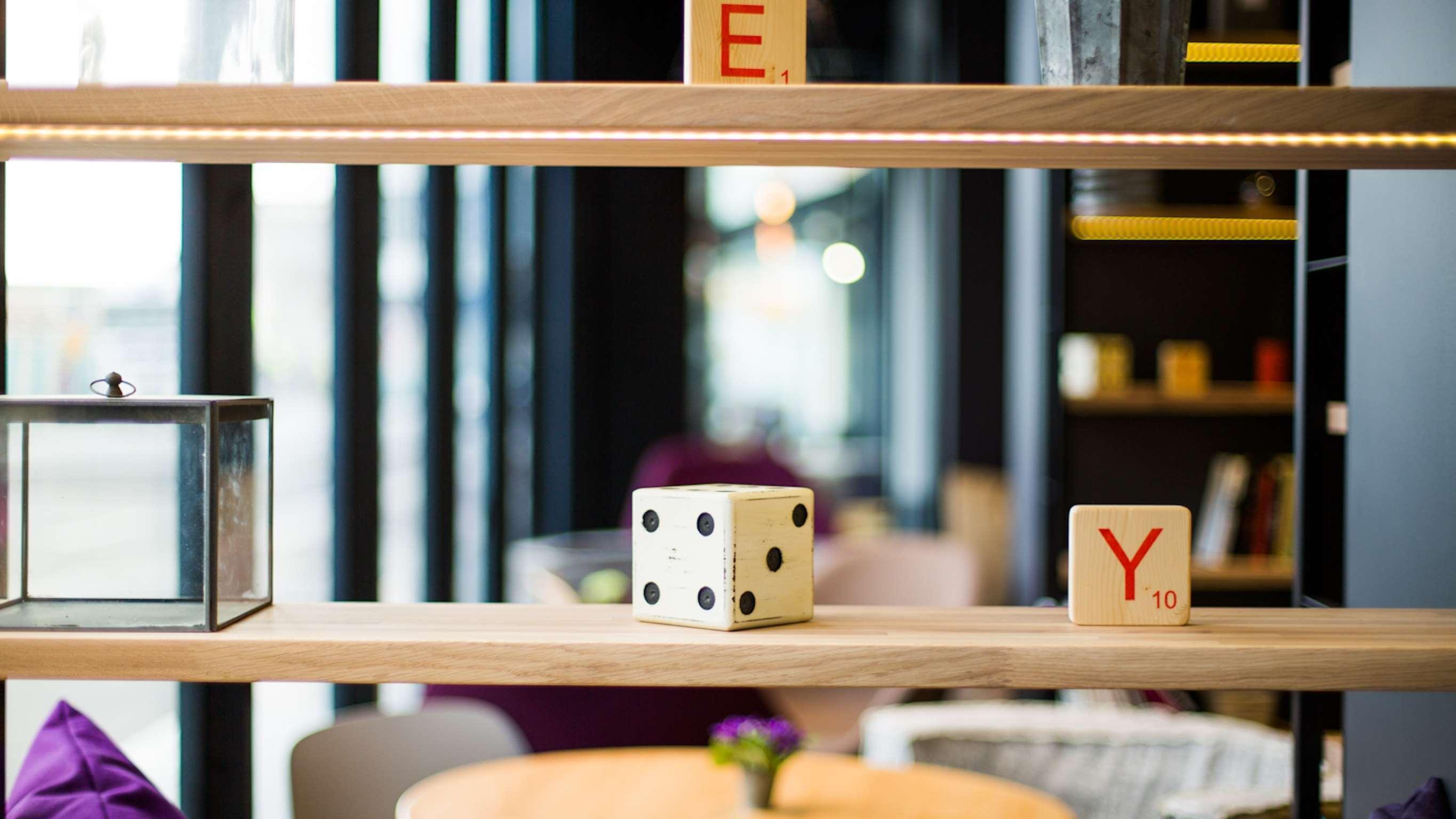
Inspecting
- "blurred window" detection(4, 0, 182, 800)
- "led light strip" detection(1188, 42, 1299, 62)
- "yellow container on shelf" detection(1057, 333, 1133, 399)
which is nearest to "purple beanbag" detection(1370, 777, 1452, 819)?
"blurred window" detection(4, 0, 182, 800)

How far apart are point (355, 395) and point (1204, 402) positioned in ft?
9.66

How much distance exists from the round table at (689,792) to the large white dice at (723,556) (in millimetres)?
771

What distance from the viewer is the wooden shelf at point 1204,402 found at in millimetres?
4328

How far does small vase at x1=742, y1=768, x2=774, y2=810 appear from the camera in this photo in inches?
79.1

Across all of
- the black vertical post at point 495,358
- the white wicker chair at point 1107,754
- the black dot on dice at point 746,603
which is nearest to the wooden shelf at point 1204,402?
the white wicker chair at point 1107,754

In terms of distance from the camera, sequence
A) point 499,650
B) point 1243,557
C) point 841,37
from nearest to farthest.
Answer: point 499,650 → point 1243,557 → point 841,37

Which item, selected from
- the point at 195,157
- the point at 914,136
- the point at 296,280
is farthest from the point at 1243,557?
the point at 195,157

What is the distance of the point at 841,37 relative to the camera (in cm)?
757

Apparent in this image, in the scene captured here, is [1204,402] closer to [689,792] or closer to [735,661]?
[689,792]

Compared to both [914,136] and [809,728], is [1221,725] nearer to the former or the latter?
[809,728]

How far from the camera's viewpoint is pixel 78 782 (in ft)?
4.42

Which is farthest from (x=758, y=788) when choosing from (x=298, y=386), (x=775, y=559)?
(x=298, y=386)

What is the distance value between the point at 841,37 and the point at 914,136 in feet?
21.8

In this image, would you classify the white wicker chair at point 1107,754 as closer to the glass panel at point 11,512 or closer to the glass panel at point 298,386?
the glass panel at point 298,386
